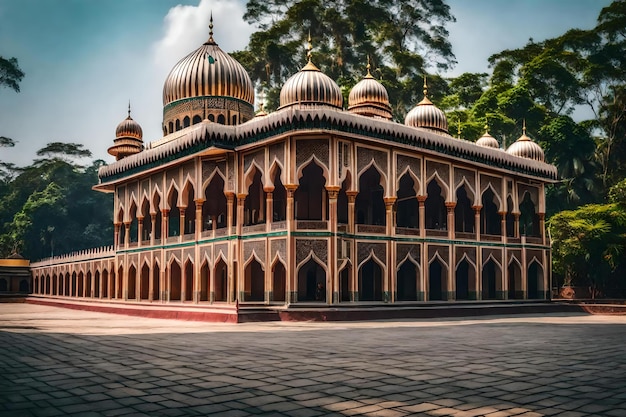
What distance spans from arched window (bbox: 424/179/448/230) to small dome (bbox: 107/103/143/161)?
16.7 metres

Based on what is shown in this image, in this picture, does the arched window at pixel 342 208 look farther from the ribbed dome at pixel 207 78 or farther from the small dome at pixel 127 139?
the small dome at pixel 127 139

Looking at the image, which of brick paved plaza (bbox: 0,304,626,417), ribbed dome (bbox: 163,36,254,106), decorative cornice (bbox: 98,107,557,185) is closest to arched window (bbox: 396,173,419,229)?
decorative cornice (bbox: 98,107,557,185)

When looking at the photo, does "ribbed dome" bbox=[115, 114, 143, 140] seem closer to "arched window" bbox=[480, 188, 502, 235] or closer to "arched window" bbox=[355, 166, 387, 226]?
"arched window" bbox=[355, 166, 387, 226]

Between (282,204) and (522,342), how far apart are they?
54.3 feet

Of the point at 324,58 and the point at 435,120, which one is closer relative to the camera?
the point at 435,120

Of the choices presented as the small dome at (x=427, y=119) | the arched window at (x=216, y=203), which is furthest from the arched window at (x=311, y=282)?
the small dome at (x=427, y=119)

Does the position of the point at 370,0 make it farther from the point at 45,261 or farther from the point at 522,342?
the point at 522,342

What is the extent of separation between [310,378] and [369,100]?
2540cm

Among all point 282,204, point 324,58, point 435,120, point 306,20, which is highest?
point 306,20

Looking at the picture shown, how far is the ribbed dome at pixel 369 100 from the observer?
3088 centimetres

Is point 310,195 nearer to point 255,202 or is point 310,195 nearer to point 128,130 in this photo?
point 255,202

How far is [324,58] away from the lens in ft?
170

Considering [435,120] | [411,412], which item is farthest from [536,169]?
[411,412]

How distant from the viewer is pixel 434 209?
3117 cm
